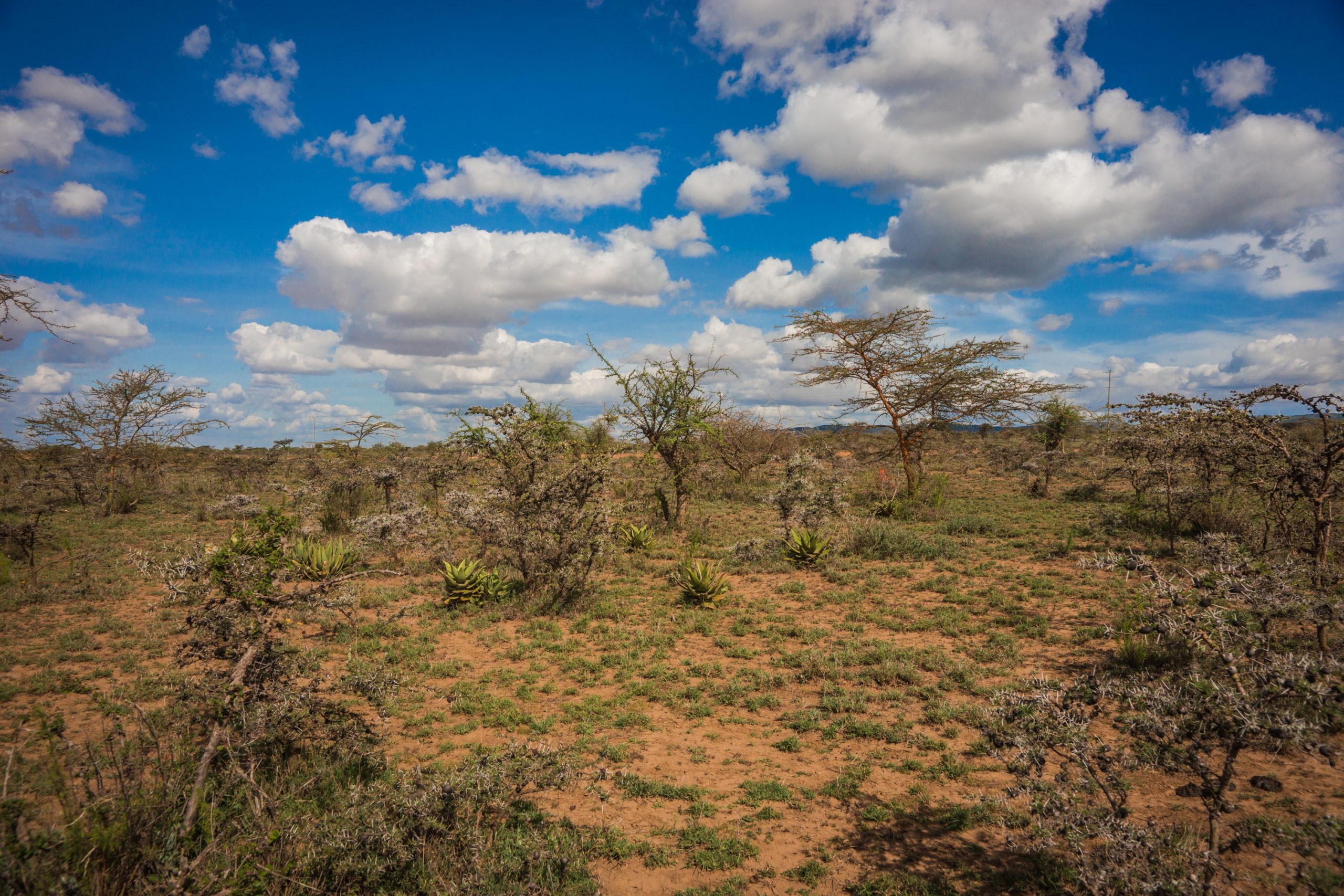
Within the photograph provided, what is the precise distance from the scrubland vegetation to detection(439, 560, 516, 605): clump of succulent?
9 cm

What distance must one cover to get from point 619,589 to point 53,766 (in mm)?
9591

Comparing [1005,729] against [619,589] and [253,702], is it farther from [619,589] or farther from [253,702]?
[619,589]

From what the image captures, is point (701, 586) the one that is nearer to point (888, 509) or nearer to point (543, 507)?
point (543, 507)

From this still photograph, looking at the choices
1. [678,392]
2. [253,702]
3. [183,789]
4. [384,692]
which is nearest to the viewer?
[183,789]

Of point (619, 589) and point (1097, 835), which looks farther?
point (619, 589)

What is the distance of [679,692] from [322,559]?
9.06m

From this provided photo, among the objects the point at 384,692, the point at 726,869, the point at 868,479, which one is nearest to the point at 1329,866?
the point at 726,869

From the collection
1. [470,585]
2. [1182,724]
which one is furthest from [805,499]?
[1182,724]

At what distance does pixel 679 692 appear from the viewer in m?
7.68

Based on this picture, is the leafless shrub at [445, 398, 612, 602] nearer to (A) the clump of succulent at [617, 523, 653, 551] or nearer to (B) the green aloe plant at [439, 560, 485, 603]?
→ (B) the green aloe plant at [439, 560, 485, 603]

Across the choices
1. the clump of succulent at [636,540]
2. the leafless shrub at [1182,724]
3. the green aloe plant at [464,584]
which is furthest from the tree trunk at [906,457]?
the leafless shrub at [1182,724]

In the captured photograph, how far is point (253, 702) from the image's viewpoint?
4781mm

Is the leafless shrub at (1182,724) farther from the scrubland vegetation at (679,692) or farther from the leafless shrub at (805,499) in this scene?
the leafless shrub at (805,499)

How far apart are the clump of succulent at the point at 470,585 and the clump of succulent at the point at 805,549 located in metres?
6.77
